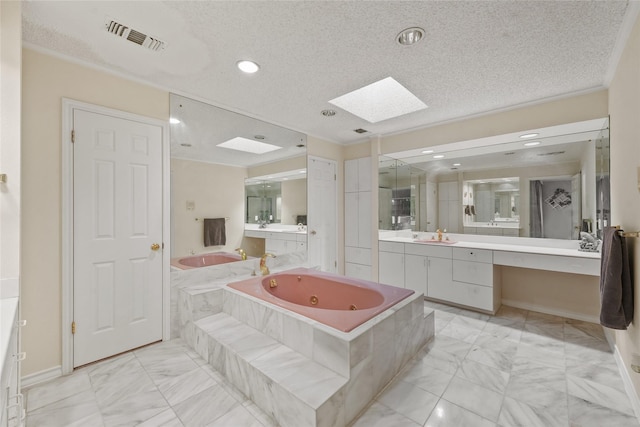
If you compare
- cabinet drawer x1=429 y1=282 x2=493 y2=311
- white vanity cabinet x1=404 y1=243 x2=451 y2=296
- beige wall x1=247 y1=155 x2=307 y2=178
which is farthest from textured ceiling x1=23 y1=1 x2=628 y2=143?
cabinet drawer x1=429 y1=282 x2=493 y2=311

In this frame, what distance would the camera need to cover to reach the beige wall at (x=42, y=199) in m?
1.91

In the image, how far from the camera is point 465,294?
10.9ft

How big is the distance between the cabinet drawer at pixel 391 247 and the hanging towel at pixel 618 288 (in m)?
2.21

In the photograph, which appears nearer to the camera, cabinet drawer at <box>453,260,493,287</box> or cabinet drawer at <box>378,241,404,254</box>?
cabinet drawer at <box>453,260,493,287</box>

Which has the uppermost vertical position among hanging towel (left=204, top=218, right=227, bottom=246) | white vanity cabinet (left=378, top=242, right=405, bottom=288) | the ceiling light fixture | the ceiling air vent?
the ceiling air vent

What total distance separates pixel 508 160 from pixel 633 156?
6.24ft

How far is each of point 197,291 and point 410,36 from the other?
2.68 m

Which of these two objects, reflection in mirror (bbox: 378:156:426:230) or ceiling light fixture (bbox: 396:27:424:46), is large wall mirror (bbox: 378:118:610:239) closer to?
reflection in mirror (bbox: 378:156:426:230)

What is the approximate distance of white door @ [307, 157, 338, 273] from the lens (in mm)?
4047

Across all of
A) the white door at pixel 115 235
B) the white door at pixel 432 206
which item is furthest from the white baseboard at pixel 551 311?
the white door at pixel 115 235

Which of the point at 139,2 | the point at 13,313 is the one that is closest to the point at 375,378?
the point at 13,313

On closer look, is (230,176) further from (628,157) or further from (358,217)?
(628,157)

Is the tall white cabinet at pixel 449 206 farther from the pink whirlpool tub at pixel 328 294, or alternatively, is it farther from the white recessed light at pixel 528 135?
the pink whirlpool tub at pixel 328 294

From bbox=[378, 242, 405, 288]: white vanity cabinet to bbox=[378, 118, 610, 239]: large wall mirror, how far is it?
0.44 m
